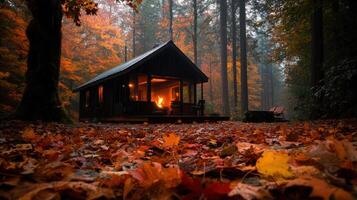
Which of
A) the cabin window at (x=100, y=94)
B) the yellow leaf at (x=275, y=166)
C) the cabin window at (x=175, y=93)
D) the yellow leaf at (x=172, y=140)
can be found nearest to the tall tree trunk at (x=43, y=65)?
the yellow leaf at (x=172, y=140)

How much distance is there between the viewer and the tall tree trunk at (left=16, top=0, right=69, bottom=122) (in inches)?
328

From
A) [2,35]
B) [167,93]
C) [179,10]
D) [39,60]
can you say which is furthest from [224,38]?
[39,60]

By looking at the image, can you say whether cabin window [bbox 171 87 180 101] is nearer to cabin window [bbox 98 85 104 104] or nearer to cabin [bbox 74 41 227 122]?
cabin [bbox 74 41 227 122]

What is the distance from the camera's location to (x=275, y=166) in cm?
107

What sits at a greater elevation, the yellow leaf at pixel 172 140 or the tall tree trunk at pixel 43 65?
the tall tree trunk at pixel 43 65

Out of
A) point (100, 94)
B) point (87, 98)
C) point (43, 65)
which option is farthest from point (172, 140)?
point (87, 98)

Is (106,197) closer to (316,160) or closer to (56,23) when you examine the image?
(316,160)

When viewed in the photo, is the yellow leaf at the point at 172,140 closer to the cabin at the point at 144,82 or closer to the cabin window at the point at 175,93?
the cabin at the point at 144,82

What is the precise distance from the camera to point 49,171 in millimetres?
1173

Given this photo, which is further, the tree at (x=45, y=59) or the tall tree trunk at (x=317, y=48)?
the tall tree trunk at (x=317, y=48)

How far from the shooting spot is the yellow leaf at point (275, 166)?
1.04 m

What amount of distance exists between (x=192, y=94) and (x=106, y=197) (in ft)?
69.2

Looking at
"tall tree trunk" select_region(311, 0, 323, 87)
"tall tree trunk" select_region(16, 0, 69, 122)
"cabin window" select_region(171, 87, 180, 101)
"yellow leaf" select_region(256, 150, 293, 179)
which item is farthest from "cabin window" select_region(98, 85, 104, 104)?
"yellow leaf" select_region(256, 150, 293, 179)

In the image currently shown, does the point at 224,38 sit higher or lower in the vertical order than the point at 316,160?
higher
